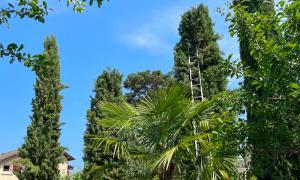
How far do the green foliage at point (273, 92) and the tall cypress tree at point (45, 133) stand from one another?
45.9ft

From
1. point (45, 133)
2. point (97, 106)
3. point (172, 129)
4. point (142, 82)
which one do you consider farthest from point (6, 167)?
point (172, 129)

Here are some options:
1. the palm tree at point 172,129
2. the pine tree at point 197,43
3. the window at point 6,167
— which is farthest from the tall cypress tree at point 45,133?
the window at point 6,167

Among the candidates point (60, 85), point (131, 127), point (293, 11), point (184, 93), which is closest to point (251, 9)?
point (184, 93)

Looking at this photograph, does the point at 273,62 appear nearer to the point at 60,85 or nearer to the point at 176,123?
the point at 176,123

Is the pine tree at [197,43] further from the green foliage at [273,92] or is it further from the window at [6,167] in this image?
the window at [6,167]

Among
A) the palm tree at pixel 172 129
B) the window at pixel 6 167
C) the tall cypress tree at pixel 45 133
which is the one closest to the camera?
the palm tree at pixel 172 129

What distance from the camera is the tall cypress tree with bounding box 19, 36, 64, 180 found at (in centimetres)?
1876

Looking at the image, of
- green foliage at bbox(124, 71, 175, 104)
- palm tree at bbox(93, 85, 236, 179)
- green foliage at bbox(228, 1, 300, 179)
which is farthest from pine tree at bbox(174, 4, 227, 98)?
green foliage at bbox(124, 71, 175, 104)

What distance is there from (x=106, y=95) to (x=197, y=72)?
4.31 metres

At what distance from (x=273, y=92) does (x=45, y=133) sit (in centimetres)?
1631

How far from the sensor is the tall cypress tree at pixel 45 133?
61.5 ft

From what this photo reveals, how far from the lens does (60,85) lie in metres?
21.0

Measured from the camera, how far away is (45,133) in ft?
64.4

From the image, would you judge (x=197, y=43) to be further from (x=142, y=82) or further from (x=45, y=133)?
(x=142, y=82)
